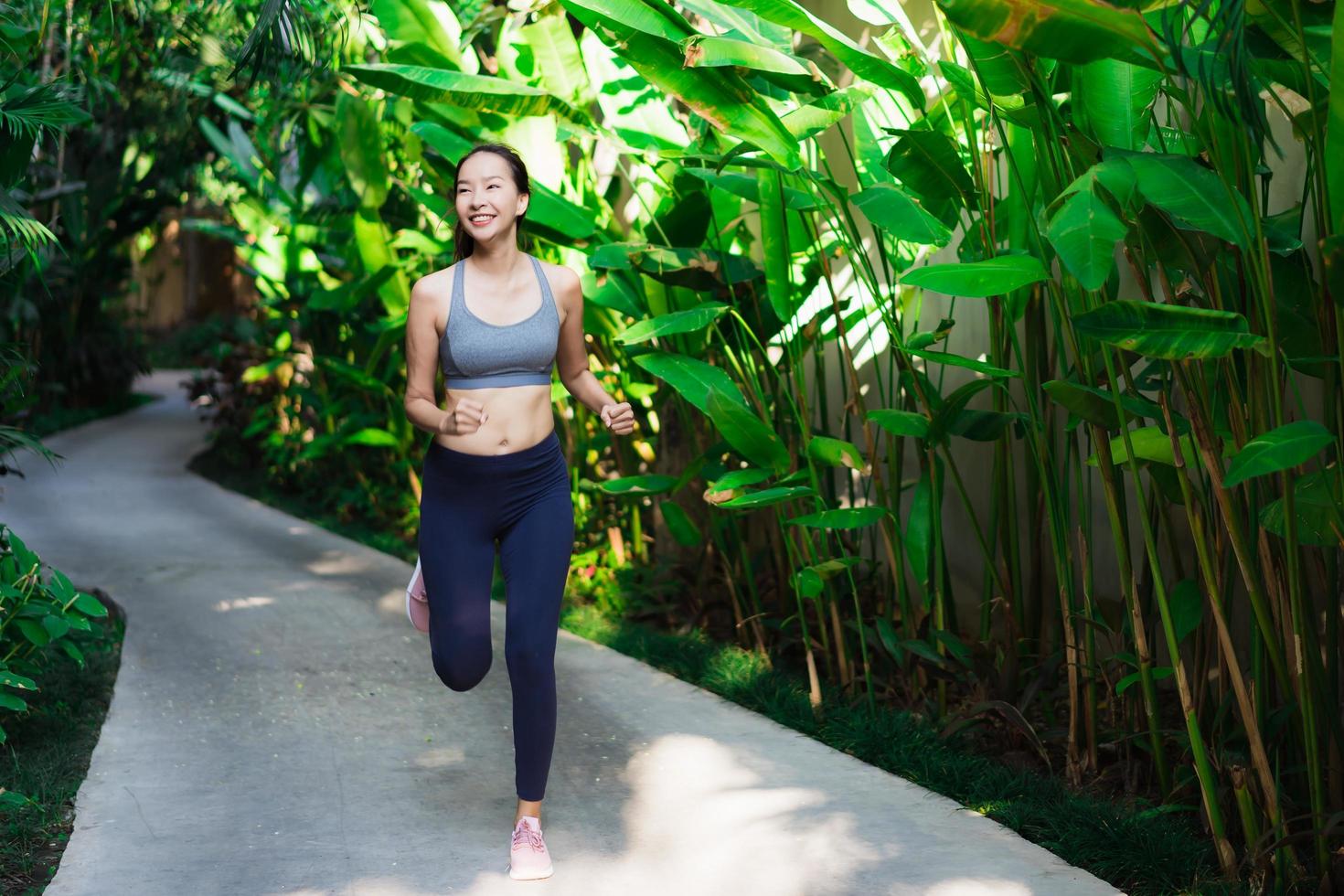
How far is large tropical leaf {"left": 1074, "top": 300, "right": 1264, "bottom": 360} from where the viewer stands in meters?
2.52

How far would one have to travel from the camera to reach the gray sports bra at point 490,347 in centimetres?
332

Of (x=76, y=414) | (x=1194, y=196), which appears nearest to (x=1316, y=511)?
(x=1194, y=196)

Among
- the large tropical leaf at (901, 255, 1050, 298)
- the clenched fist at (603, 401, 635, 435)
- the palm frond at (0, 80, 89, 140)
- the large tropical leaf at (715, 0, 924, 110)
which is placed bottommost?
the clenched fist at (603, 401, 635, 435)

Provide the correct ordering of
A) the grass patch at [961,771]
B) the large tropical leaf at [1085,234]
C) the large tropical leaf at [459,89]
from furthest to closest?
the large tropical leaf at [459,89]
the grass patch at [961,771]
the large tropical leaf at [1085,234]

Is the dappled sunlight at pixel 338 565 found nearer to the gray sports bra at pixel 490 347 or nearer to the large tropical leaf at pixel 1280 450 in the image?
the gray sports bra at pixel 490 347

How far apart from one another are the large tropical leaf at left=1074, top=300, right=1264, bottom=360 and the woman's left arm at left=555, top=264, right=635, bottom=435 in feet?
4.15

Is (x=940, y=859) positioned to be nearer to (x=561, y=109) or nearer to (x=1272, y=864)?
(x=1272, y=864)

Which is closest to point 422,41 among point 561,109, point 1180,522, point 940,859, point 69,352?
point 561,109

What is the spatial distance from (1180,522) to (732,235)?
6.03 ft

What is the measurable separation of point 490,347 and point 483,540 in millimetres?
472

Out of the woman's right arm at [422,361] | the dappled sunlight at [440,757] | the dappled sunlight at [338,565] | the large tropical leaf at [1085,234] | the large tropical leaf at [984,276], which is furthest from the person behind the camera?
the dappled sunlight at [338,565]

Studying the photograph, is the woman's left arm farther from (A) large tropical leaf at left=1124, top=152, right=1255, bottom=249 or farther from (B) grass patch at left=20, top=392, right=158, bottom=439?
(B) grass patch at left=20, top=392, right=158, bottom=439

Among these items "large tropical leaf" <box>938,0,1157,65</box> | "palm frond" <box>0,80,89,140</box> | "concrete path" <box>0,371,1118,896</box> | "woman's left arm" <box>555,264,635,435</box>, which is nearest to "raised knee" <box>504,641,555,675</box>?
"concrete path" <box>0,371,1118,896</box>

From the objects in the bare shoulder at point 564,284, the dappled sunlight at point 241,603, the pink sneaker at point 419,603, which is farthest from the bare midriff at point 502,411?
the dappled sunlight at point 241,603
